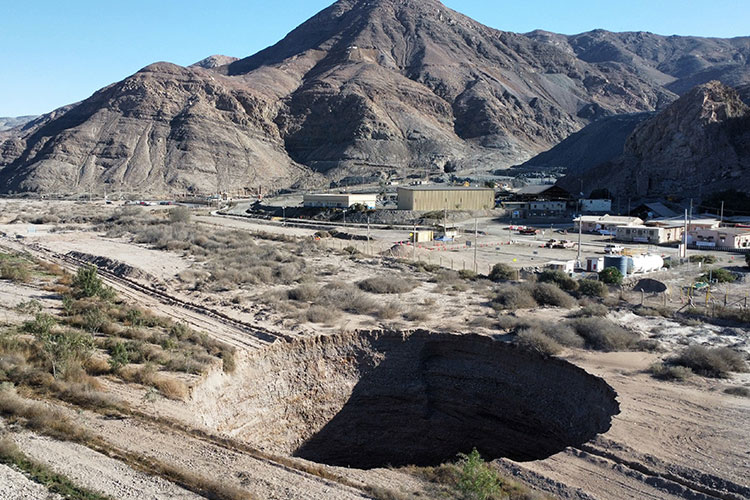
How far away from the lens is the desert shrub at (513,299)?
23.4 m

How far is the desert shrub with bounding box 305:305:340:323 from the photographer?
825 inches

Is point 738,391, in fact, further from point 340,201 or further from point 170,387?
→ point 340,201

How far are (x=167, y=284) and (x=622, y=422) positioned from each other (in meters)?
21.3

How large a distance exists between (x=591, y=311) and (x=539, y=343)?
538cm

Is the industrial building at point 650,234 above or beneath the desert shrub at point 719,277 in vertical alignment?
above

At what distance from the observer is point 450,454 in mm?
17547

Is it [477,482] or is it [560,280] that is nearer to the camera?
[477,482]

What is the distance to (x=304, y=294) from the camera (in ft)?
80.5

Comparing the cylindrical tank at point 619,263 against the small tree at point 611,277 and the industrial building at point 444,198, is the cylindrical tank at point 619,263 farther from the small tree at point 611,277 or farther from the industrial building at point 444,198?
the industrial building at point 444,198

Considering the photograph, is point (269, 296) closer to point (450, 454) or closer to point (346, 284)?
point (346, 284)

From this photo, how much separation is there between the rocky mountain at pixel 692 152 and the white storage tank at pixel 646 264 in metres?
39.4

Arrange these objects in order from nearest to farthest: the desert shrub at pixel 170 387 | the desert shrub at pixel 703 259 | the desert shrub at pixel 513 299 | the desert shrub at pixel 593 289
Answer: the desert shrub at pixel 170 387, the desert shrub at pixel 513 299, the desert shrub at pixel 593 289, the desert shrub at pixel 703 259

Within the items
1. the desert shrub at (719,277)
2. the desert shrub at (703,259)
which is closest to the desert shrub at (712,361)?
the desert shrub at (719,277)

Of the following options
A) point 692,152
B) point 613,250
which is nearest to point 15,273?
point 613,250
